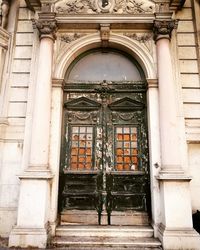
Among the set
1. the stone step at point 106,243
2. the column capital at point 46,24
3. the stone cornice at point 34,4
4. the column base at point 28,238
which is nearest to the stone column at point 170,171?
the stone step at point 106,243

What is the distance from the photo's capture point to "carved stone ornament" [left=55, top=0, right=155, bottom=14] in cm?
696

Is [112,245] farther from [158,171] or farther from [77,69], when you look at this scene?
[77,69]

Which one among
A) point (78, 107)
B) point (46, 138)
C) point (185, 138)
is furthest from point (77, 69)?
point (185, 138)

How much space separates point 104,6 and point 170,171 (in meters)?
4.96

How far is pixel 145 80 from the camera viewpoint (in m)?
6.93

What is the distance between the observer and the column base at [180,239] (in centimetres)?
507

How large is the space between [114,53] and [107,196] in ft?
13.8

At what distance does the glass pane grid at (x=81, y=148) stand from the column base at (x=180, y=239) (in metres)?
2.53

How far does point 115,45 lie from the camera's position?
718 centimetres

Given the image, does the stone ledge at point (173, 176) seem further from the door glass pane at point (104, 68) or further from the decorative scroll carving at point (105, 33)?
the decorative scroll carving at point (105, 33)

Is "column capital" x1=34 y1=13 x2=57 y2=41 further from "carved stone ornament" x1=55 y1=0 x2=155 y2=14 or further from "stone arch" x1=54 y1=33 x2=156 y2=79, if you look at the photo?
"stone arch" x1=54 y1=33 x2=156 y2=79

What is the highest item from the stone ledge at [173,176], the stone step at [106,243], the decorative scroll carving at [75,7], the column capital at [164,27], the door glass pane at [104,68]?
the decorative scroll carving at [75,7]

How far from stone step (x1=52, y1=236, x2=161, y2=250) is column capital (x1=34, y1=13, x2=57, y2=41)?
5224 millimetres

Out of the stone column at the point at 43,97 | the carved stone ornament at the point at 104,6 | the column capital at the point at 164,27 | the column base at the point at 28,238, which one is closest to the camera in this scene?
the column base at the point at 28,238
